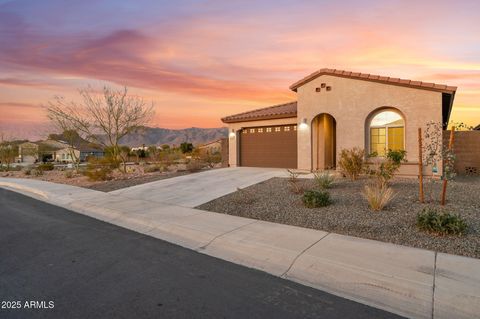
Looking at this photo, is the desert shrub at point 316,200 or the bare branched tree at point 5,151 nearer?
the desert shrub at point 316,200

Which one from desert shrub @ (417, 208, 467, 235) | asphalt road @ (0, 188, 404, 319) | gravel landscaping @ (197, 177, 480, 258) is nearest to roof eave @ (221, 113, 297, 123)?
gravel landscaping @ (197, 177, 480, 258)

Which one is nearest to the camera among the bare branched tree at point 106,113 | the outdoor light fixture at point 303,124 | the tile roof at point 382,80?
the tile roof at point 382,80

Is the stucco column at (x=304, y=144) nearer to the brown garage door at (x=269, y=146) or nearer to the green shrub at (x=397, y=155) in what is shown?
the brown garage door at (x=269, y=146)

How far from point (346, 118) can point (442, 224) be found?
363 inches

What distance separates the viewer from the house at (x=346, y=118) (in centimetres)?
1326

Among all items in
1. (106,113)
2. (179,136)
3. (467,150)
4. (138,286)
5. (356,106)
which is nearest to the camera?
(138,286)

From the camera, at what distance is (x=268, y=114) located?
18625mm

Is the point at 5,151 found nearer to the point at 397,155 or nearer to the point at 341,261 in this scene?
the point at 397,155

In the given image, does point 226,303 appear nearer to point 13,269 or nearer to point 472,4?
point 13,269

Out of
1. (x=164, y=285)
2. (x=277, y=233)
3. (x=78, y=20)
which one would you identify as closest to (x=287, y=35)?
(x=78, y=20)

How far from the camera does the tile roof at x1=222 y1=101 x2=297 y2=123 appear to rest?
17.9 metres

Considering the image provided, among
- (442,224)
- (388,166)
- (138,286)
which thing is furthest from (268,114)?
(138,286)

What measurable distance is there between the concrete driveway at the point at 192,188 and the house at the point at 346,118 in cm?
332

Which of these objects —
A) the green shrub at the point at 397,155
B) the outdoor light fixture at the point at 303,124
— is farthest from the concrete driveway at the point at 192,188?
the green shrub at the point at 397,155
